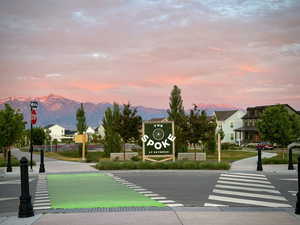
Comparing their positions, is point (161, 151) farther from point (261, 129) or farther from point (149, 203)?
point (149, 203)

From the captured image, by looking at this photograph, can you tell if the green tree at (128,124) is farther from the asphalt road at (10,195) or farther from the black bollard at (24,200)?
the black bollard at (24,200)

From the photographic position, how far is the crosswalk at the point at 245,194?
40.8 feet

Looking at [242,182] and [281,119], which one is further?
[281,119]

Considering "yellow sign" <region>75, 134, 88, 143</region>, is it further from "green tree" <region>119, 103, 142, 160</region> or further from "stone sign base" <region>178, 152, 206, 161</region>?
"stone sign base" <region>178, 152, 206, 161</region>

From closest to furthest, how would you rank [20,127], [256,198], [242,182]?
[256,198] < [242,182] < [20,127]

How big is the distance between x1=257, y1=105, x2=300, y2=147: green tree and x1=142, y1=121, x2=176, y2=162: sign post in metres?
12.9

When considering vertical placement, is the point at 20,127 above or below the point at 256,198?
above

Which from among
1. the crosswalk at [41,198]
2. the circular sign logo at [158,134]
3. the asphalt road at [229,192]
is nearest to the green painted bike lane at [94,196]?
the crosswalk at [41,198]

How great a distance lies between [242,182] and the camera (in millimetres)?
18516

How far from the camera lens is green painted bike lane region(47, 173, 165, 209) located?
40.1ft

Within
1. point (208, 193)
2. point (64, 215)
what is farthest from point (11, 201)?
point (208, 193)

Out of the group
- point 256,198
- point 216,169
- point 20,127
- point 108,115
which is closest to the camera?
point 256,198

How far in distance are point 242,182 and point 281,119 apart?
20.9m

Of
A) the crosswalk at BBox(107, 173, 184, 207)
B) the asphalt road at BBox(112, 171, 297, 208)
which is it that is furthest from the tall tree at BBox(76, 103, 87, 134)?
the crosswalk at BBox(107, 173, 184, 207)
